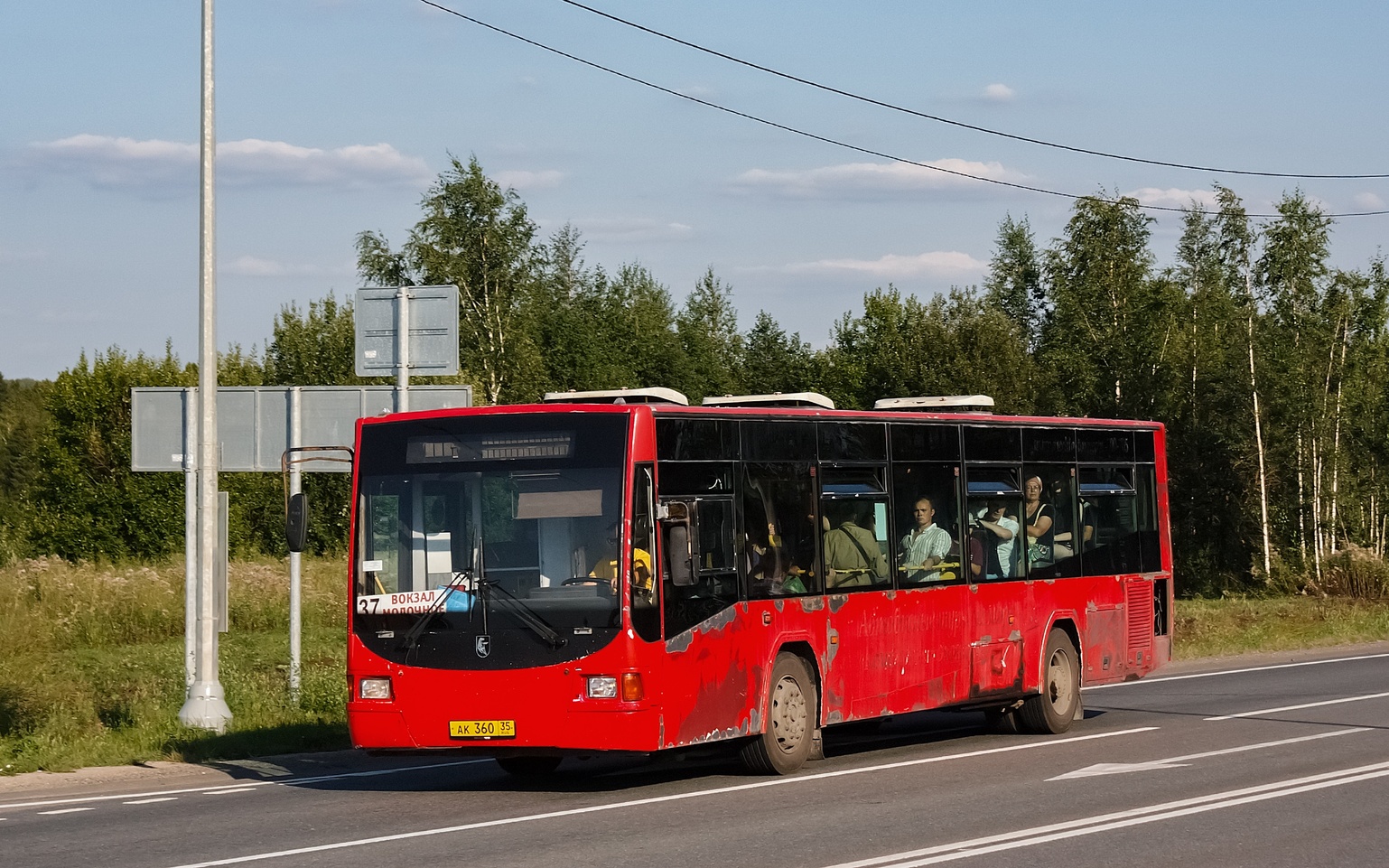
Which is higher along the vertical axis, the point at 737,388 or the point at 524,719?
the point at 737,388

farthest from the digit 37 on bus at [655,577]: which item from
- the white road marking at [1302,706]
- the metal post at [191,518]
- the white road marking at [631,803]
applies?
the metal post at [191,518]

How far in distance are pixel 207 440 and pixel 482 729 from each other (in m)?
6.54

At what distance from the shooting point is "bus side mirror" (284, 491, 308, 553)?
1370 cm

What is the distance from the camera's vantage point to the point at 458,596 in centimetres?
1277

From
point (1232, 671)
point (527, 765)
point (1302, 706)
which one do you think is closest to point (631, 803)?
point (527, 765)

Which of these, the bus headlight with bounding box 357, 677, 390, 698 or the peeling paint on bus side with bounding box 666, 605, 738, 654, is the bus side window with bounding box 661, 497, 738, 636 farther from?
the bus headlight with bounding box 357, 677, 390, 698

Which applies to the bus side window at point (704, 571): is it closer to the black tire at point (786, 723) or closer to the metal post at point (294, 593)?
the black tire at point (786, 723)

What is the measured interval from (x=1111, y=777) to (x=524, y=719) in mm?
4385

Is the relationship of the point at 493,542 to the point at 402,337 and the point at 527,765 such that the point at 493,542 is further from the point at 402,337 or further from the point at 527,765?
the point at 402,337

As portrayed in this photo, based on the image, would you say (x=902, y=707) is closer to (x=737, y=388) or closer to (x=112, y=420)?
(x=112, y=420)

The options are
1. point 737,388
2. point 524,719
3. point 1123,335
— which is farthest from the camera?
point 737,388

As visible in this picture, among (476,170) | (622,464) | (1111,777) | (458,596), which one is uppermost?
(476,170)

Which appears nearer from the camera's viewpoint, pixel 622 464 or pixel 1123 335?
pixel 622 464

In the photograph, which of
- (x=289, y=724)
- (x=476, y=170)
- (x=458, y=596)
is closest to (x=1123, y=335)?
(x=476, y=170)
